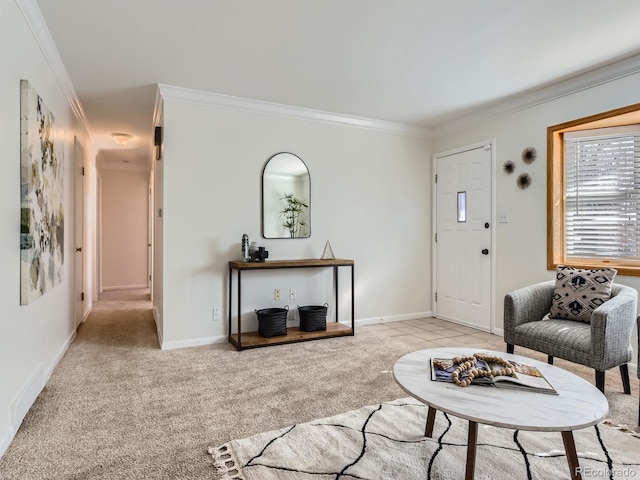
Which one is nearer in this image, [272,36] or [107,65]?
[272,36]

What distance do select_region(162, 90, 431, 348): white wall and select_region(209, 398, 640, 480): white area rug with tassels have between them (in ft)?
6.47

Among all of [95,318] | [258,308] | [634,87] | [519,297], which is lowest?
[95,318]

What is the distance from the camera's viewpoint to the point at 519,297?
276cm

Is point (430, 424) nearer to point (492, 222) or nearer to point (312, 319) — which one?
point (312, 319)

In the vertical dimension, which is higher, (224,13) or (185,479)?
(224,13)

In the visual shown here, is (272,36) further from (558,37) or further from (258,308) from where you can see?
(258,308)

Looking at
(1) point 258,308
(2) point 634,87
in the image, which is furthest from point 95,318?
(2) point 634,87

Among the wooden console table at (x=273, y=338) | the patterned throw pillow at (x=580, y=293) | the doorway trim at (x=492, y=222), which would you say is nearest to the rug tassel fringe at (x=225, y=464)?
the wooden console table at (x=273, y=338)

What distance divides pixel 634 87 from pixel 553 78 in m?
0.58

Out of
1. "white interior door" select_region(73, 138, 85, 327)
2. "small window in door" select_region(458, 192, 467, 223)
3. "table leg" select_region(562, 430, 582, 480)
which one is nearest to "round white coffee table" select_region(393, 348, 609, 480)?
"table leg" select_region(562, 430, 582, 480)

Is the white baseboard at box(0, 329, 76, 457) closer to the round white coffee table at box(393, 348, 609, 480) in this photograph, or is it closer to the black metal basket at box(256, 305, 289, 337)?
the black metal basket at box(256, 305, 289, 337)

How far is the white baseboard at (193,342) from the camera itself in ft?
11.2

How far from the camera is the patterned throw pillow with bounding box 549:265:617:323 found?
2617mm

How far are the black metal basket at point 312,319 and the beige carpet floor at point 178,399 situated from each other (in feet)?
0.73
